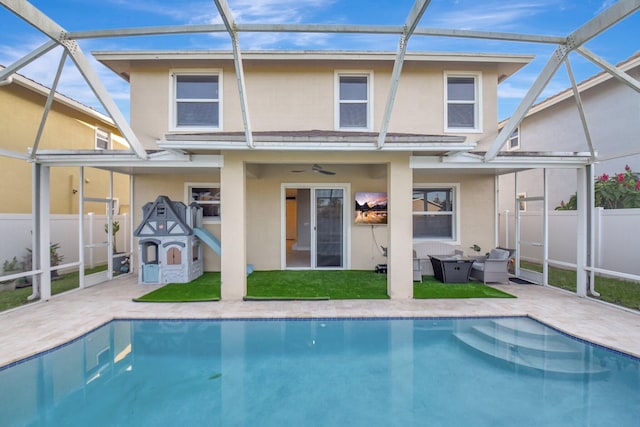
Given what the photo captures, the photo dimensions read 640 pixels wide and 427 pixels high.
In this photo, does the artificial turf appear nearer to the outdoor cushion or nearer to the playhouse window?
the playhouse window

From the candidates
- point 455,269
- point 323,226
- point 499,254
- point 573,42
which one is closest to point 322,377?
point 455,269

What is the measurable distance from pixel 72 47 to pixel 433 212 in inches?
386

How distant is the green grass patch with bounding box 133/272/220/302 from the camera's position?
7.02 meters

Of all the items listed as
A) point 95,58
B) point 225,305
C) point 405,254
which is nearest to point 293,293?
point 225,305

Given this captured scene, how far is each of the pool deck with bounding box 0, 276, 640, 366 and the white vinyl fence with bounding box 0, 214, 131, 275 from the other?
255 centimetres

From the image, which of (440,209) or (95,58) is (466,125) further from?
(95,58)

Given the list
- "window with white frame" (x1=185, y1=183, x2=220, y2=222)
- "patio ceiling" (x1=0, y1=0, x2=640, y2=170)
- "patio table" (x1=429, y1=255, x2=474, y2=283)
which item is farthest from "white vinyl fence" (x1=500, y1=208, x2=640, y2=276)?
"window with white frame" (x1=185, y1=183, x2=220, y2=222)

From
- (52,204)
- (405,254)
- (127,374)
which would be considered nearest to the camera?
(127,374)

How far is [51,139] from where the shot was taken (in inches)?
468

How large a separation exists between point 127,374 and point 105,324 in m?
1.92

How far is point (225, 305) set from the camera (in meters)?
6.67

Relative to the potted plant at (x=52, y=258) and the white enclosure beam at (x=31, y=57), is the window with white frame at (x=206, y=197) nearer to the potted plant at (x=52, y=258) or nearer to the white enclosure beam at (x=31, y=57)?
the potted plant at (x=52, y=258)

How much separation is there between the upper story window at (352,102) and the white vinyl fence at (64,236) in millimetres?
8018

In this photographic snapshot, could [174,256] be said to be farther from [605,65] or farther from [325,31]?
[605,65]
